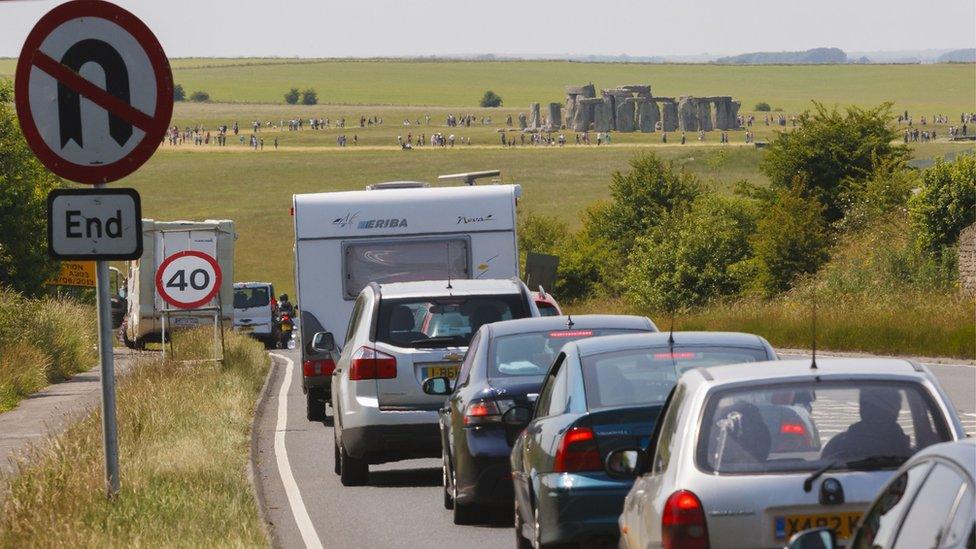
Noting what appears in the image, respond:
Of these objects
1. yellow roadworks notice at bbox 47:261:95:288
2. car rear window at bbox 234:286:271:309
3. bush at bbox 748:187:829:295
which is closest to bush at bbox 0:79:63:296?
yellow roadworks notice at bbox 47:261:95:288

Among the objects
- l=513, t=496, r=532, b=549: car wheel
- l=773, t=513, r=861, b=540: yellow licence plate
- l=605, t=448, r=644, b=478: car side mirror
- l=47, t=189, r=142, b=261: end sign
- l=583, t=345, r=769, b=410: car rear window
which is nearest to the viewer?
l=773, t=513, r=861, b=540: yellow licence plate

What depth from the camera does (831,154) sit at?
68062 mm

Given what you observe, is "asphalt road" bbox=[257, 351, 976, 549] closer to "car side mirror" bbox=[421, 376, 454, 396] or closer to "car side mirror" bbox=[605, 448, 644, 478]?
"car side mirror" bbox=[421, 376, 454, 396]

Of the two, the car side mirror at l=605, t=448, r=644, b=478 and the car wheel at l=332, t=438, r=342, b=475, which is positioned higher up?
→ the car side mirror at l=605, t=448, r=644, b=478

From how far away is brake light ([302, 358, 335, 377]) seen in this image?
22.1 metres

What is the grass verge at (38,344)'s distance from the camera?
90.3 ft

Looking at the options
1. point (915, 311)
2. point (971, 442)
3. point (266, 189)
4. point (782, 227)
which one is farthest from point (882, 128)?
point (266, 189)

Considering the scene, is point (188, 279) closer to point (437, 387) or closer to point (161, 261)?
point (437, 387)

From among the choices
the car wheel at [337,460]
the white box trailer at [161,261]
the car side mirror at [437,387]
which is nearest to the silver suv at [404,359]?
the car wheel at [337,460]

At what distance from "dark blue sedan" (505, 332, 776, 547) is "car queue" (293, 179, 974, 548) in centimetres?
1

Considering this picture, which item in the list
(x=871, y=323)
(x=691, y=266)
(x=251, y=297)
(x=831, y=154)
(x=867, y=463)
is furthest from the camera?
(x=691, y=266)

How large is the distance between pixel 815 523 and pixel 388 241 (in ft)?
53.3

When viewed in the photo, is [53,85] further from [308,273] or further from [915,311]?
[915,311]

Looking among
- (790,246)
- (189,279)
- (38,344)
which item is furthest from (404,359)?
(790,246)
